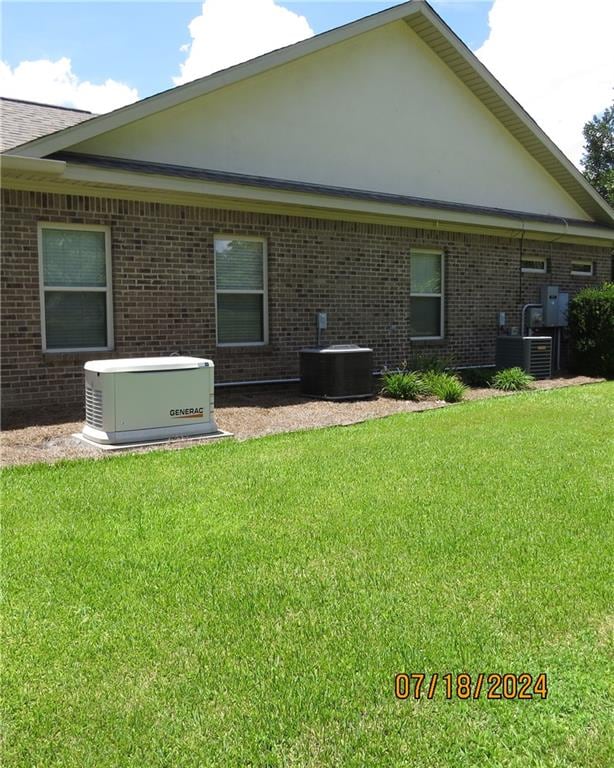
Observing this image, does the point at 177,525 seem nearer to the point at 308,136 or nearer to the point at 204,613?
the point at 204,613

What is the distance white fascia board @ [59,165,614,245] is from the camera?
8844 mm

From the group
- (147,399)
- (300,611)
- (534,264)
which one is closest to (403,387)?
(147,399)

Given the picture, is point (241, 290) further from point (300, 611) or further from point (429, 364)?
point (300, 611)

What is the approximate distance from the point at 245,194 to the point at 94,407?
4.08 metres

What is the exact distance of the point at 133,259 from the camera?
385 inches

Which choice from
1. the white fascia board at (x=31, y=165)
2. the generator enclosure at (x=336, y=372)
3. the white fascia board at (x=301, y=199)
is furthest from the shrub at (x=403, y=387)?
the white fascia board at (x=31, y=165)

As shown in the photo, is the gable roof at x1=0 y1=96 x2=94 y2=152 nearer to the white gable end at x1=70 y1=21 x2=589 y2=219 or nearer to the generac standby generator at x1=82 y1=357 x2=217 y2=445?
the white gable end at x1=70 y1=21 x2=589 y2=219

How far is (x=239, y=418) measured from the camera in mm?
8977

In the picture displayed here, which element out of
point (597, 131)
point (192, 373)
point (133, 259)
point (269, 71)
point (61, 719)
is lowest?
point (61, 719)

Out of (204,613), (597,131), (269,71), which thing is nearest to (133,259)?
(269,71)

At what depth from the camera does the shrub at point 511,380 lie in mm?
12484

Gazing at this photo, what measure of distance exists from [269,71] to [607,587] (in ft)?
32.2

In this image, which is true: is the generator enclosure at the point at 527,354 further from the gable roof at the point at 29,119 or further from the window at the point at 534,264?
the gable roof at the point at 29,119

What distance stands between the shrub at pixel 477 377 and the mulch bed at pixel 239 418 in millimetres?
898
